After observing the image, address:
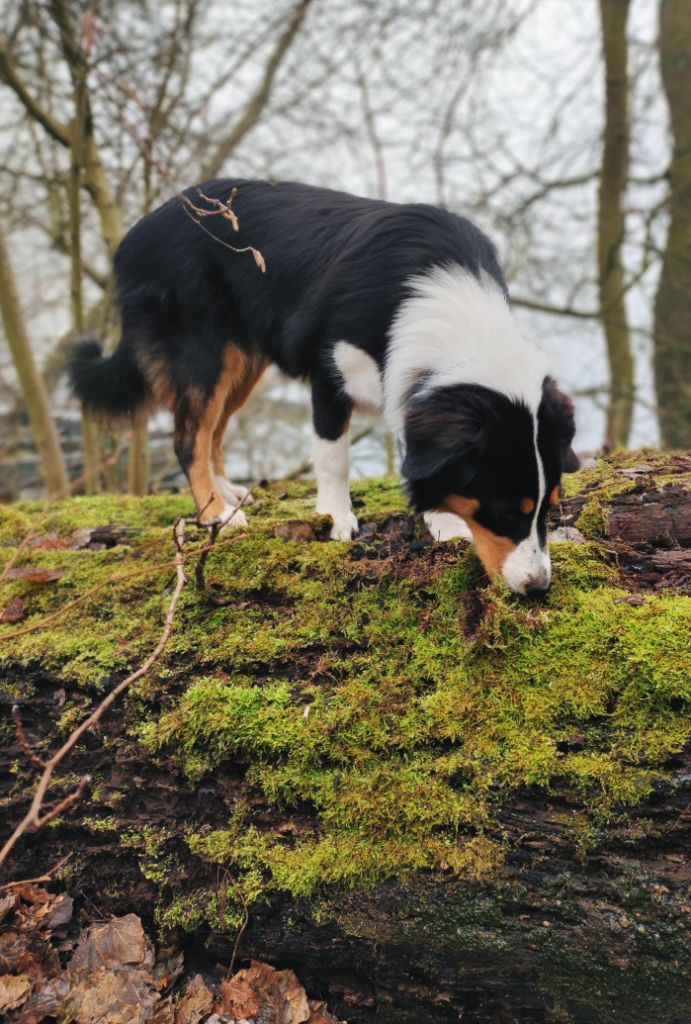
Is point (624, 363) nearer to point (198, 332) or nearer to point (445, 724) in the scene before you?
point (198, 332)

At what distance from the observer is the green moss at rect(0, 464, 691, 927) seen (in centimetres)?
210

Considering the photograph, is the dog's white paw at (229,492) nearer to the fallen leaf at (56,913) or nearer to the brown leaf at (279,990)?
the fallen leaf at (56,913)

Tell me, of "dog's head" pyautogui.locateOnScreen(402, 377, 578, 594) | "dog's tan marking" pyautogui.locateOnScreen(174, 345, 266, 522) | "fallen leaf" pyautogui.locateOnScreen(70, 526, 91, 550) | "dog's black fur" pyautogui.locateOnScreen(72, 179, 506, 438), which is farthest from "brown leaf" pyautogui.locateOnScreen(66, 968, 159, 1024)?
"dog's black fur" pyautogui.locateOnScreen(72, 179, 506, 438)

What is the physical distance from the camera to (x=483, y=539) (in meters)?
2.71

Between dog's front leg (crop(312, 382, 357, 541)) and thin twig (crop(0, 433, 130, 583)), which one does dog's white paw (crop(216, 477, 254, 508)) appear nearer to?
thin twig (crop(0, 433, 130, 583))

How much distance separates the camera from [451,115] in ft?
29.2

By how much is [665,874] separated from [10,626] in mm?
2380

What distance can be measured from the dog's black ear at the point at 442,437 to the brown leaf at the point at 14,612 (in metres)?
1.62

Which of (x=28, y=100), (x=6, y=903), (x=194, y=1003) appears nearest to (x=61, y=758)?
(x=6, y=903)

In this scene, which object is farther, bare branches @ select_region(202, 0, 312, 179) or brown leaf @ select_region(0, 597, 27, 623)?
bare branches @ select_region(202, 0, 312, 179)

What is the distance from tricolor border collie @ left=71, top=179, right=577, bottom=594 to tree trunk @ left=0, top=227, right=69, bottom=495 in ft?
7.28

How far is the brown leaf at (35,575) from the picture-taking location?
10.4 ft

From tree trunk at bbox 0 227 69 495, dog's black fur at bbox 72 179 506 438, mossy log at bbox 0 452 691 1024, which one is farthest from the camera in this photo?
tree trunk at bbox 0 227 69 495

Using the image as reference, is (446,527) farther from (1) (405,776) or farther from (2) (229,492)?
(2) (229,492)
